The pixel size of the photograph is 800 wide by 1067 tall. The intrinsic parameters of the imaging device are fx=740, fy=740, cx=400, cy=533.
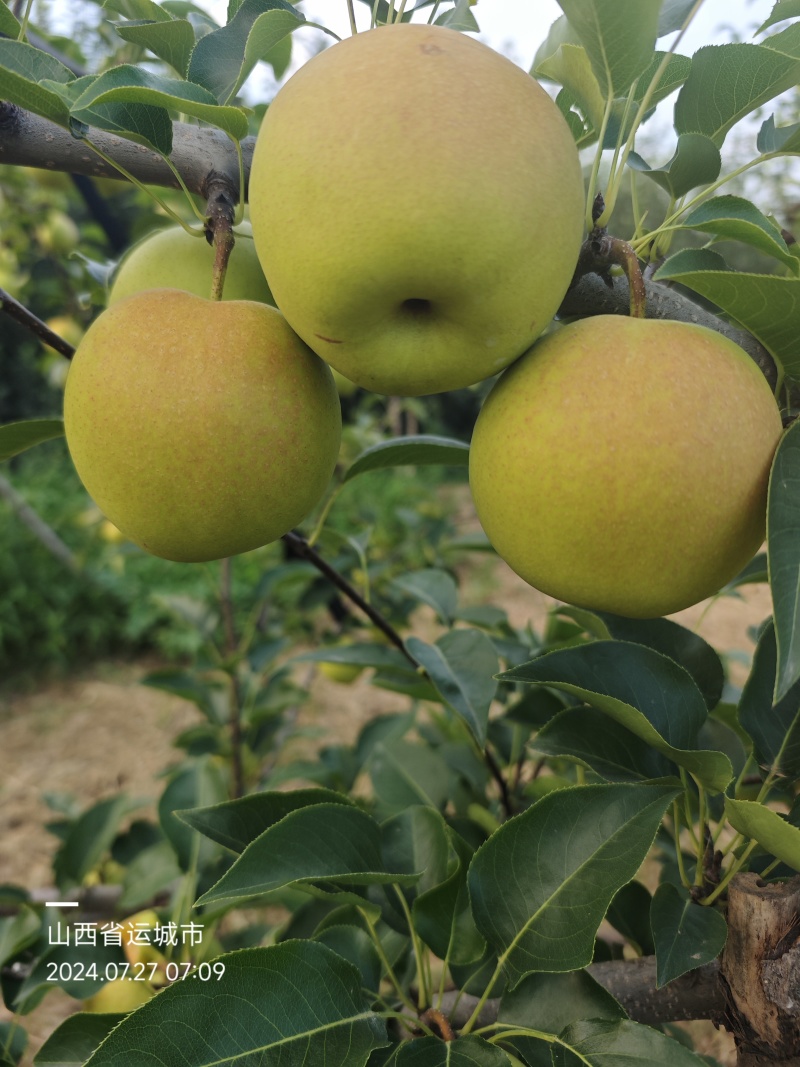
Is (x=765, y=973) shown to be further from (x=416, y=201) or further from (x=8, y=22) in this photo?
(x=8, y=22)

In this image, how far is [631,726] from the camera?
0.51 metres

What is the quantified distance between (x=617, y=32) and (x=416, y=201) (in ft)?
0.68

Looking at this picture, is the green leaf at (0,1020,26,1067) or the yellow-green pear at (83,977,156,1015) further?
the yellow-green pear at (83,977,156,1015)

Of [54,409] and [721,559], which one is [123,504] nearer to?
[721,559]

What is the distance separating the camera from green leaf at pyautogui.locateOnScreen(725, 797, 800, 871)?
438mm

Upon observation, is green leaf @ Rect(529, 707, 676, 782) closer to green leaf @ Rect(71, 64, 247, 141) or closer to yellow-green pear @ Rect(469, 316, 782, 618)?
yellow-green pear @ Rect(469, 316, 782, 618)

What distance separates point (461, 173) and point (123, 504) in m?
0.32

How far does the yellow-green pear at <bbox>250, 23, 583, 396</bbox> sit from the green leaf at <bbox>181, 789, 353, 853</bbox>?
13.8 inches

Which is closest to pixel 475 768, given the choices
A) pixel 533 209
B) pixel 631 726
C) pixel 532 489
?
pixel 631 726

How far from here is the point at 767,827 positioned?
1.48 feet

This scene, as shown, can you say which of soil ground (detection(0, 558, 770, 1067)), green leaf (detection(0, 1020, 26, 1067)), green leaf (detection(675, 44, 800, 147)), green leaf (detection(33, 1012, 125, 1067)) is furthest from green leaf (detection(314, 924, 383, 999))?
soil ground (detection(0, 558, 770, 1067))

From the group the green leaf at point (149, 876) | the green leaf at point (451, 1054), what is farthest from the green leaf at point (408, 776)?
the green leaf at point (451, 1054)

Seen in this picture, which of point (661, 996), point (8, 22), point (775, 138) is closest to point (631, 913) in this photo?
point (661, 996)

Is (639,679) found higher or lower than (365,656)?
higher
